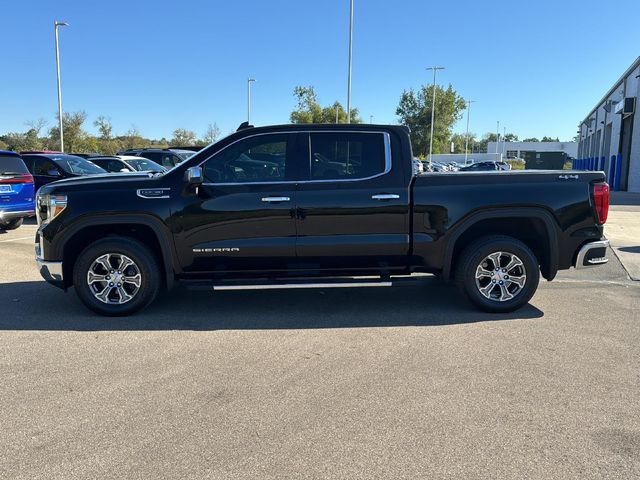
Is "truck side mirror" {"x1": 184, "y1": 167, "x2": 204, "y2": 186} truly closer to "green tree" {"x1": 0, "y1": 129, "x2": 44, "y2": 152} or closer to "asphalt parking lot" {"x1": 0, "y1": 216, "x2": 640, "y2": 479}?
"asphalt parking lot" {"x1": 0, "y1": 216, "x2": 640, "y2": 479}

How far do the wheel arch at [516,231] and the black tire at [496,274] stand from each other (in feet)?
0.55

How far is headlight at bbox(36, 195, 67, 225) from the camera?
531 cm

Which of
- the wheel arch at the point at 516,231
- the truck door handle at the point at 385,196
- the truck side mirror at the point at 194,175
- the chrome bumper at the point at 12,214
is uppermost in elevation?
the truck side mirror at the point at 194,175

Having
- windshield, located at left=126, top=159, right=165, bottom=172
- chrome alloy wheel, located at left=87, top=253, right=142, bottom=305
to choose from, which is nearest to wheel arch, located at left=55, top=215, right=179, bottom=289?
chrome alloy wheel, located at left=87, top=253, right=142, bottom=305

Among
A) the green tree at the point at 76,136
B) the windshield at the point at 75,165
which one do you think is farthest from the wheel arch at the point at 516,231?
the green tree at the point at 76,136

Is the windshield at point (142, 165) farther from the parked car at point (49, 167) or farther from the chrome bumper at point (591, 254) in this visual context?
the chrome bumper at point (591, 254)

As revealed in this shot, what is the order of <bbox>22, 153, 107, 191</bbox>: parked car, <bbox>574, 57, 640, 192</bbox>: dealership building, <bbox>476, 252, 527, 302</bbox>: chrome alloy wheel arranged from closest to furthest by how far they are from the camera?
<bbox>476, 252, 527, 302</bbox>: chrome alloy wheel → <bbox>22, 153, 107, 191</bbox>: parked car → <bbox>574, 57, 640, 192</bbox>: dealership building

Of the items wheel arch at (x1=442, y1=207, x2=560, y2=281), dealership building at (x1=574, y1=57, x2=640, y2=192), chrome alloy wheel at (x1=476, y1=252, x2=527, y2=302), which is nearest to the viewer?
wheel arch at (x1=442, y1=207, x2=560, y2=281)

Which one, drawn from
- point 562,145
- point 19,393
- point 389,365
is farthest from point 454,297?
point 562,145

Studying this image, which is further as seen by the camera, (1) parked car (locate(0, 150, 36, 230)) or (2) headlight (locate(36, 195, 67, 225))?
(1) parked car (locate(0, 150, 36, 230))

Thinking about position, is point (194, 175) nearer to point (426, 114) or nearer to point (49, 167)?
point (49, 167)

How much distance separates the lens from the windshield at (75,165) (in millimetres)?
13297

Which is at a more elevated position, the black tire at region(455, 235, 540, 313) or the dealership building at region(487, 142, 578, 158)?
the dealership building at region(487, 142, 578, 158)

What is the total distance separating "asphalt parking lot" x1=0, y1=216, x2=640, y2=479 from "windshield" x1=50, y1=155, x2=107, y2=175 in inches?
313
